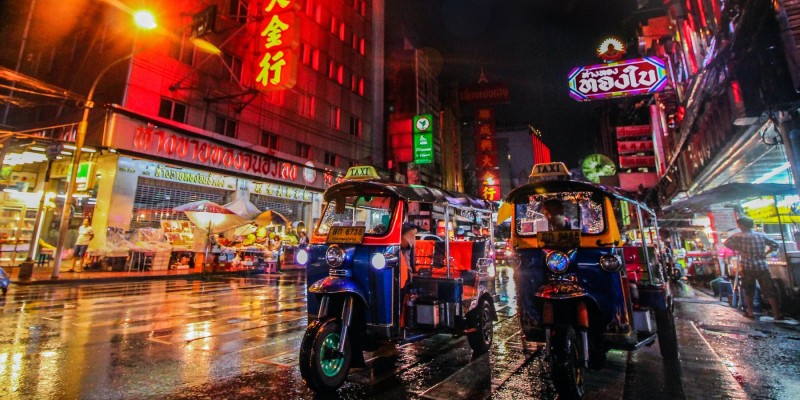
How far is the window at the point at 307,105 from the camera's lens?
2667 centimetres

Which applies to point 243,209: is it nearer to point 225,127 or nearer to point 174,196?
point 174,196

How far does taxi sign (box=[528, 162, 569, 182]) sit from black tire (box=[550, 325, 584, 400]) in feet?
7.83

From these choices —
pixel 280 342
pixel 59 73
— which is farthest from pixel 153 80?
pixel 280 342

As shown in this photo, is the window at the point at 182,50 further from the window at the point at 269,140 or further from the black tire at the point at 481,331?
the black tire at the point at 481,331

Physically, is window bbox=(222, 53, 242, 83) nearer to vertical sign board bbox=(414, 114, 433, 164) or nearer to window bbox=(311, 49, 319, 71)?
window bbox=(311, 49, 319, 71)

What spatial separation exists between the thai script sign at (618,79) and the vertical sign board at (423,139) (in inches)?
706

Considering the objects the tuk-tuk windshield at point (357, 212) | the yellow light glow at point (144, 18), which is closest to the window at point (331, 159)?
the yellow light glow at point (144, 18)

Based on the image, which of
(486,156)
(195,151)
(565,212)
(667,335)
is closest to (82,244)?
(195,151)

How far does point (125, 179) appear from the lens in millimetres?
17156

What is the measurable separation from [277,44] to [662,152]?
2204 centimetres

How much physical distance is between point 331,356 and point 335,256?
1166 mm

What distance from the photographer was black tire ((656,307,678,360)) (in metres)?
5.36

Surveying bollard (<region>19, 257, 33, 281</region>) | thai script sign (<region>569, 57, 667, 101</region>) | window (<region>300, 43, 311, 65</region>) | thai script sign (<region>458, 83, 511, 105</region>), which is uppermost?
thai script sign (<region>458, 83, 511, 105</region>)

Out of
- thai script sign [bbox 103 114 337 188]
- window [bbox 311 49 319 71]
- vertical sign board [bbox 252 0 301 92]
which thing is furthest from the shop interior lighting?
window [bbox 311 49 319 71]
